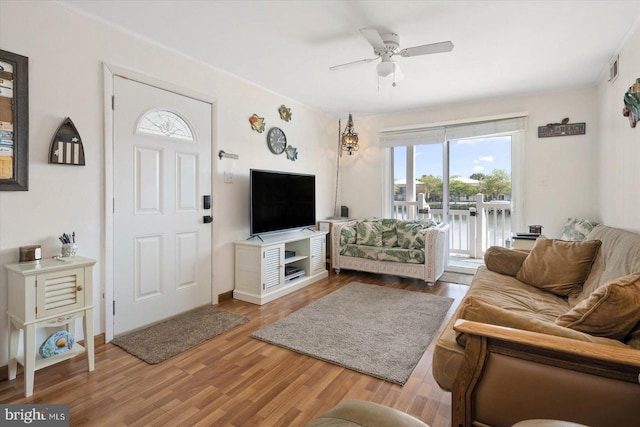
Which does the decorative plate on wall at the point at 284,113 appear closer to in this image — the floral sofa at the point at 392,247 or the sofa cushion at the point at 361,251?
the floral sofa at the point at 392,247

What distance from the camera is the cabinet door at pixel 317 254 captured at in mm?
4148

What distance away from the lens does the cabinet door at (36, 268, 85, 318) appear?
1.80 metres

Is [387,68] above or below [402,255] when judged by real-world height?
above

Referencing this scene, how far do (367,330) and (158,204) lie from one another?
212cm

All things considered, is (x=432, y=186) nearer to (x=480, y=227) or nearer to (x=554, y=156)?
(x=480, y=227)

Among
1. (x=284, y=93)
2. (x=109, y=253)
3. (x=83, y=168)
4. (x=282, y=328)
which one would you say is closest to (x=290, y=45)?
(x=284, y=93)

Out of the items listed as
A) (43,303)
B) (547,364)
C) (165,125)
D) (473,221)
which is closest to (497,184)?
(473,221)

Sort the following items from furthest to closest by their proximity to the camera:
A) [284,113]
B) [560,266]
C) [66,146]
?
[284,113]
[560,266]
[66,146]

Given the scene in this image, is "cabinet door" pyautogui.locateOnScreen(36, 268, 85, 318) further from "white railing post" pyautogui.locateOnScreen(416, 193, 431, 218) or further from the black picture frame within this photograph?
"white railing post" pyautogui.locateOnScreen(416, 193, 431, 218)

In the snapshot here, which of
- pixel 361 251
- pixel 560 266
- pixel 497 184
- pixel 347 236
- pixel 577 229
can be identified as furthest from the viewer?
pixel 497 184

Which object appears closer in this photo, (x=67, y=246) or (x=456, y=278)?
(x=67, y=246)

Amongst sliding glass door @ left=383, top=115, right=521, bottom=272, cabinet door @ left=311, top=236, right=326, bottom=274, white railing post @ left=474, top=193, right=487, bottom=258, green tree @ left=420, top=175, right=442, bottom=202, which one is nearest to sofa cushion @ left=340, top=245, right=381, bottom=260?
cabinet door @ left=311, top=236, right=326, bottom=274

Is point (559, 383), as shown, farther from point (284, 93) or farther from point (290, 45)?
point (284, 93)

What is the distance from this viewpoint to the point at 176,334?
2545mm
